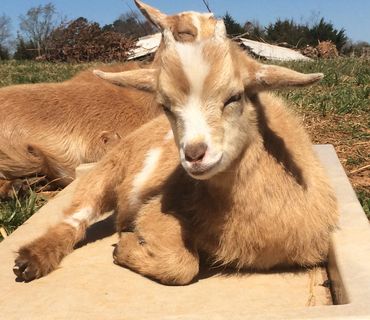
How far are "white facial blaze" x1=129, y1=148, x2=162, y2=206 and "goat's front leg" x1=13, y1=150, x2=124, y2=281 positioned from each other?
0.22 m

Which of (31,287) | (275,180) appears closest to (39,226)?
(31,287)

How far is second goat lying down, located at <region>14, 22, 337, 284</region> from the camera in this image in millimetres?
2609

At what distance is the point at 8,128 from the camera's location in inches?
217

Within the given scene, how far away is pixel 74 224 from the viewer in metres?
3.63

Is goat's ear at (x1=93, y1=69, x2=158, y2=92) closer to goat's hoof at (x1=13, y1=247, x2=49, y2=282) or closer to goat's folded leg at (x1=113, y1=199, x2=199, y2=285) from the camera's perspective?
goat's folded leg at (x1=113, y1=199, x2=199, y2=285)

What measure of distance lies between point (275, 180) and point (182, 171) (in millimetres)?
547

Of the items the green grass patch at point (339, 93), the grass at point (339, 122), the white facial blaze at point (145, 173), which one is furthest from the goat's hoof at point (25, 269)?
the green grass patch at point (339, 93)

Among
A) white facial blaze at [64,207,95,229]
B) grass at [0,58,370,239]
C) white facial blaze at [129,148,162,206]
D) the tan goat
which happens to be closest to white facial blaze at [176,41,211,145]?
white facial blaze at [129,148,162,206]

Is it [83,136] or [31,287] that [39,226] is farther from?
[83,136]

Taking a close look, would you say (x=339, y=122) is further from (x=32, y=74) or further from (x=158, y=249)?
(x=32, y=74)

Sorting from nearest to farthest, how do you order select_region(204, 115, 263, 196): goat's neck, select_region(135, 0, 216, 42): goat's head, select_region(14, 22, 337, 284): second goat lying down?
select_region(14, 22, 337, 284): second goat lying down → select_region(204, 115, 263, 196): goat's neck → select_region(135, 0, 216, 42): goat's head

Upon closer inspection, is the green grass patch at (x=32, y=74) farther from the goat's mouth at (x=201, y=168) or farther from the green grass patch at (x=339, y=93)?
the goat's mouth at (x=201, y=168)

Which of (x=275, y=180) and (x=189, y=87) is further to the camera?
(x=275, y=180)

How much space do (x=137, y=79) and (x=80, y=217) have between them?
1039 millimetres
